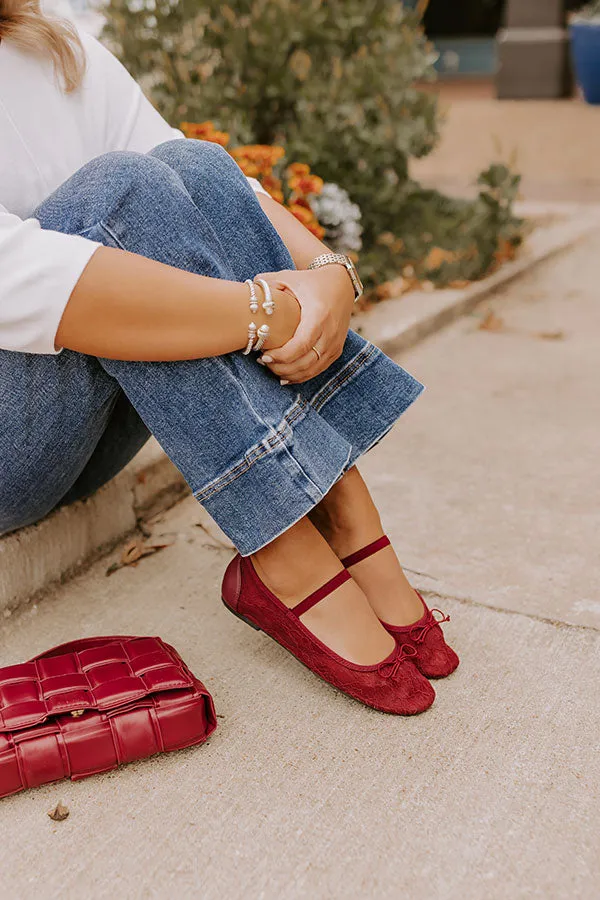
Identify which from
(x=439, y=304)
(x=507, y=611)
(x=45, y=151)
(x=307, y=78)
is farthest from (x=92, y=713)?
(x=307, y=78)

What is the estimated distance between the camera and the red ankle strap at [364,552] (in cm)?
163

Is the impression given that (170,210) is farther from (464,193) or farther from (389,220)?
(464,193)

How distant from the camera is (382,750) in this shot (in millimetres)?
1441

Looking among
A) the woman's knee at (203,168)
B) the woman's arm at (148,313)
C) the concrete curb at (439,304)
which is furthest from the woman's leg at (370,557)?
the concrete curb at (439,304)

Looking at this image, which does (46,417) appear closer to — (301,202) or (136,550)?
(136,550)

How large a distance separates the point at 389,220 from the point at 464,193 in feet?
6.33

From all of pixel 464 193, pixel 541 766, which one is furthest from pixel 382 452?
pixel 464 193

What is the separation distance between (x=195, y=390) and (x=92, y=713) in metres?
0.49

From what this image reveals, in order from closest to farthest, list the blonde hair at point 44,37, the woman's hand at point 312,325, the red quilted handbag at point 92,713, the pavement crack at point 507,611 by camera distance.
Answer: the red quilted handbag at point 92,713
the woman's hand at point 312,325
the blonde hair at point 44,37
the pavement crack at point 507,611

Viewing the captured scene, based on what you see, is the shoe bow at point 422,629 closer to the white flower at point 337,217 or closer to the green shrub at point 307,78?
the white flower at point 337,217

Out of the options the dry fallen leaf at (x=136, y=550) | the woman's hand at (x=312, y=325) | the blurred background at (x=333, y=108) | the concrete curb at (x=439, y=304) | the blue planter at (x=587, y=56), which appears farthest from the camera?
the blue planter at (x=587, y=56)

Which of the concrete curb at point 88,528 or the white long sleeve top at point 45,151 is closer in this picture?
the white long sleeve top at point 45,151

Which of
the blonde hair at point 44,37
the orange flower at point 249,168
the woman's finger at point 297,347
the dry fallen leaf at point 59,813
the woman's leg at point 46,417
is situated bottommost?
the dry fallen leaf at point 59,813

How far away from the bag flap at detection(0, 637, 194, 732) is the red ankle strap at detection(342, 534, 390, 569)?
0.33m
